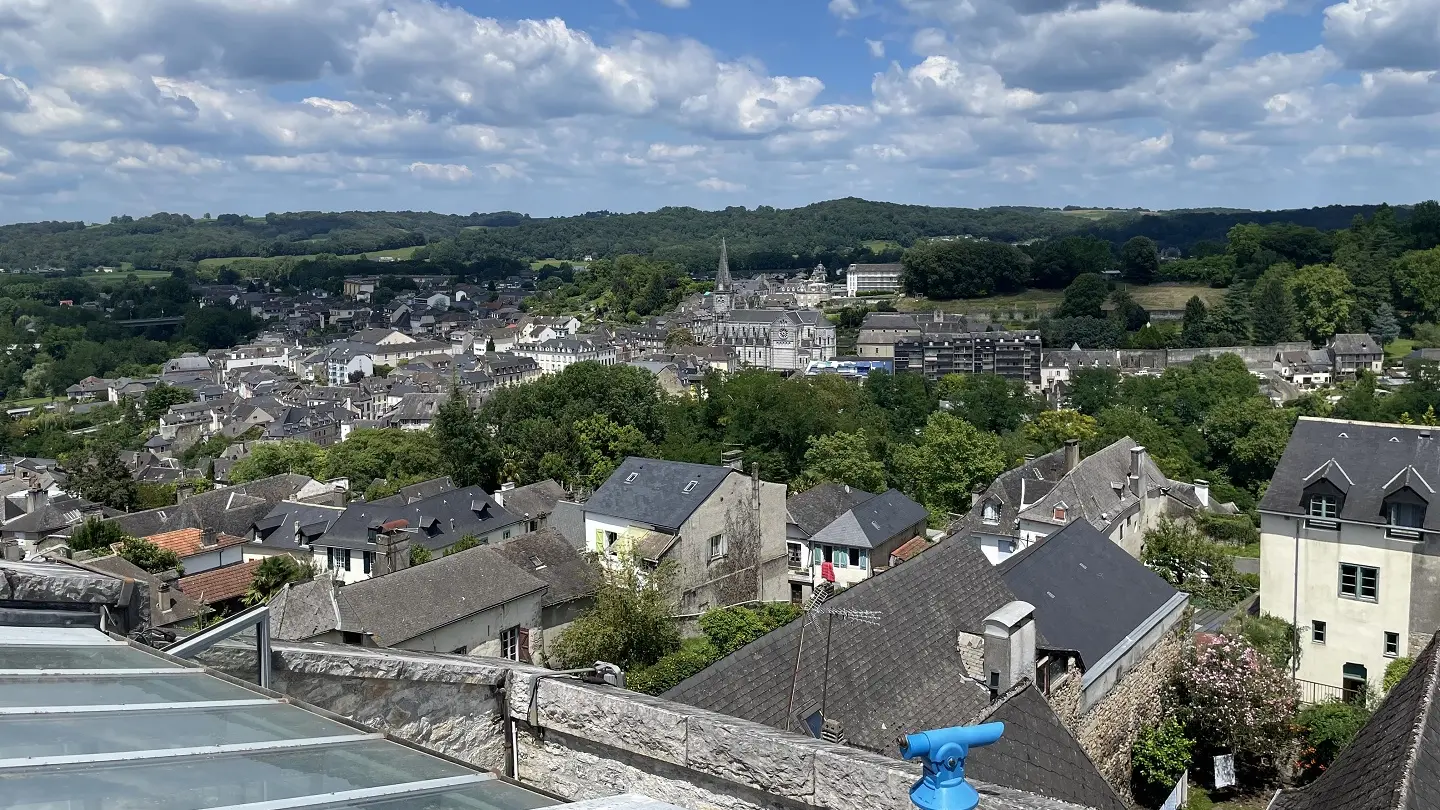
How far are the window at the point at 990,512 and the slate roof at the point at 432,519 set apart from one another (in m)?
15.8

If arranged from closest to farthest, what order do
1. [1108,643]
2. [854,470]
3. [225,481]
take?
[1108,643]
[854,470]
[225,481]

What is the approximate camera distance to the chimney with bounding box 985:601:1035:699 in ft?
38.2

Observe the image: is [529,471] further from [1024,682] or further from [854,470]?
[1024,682]

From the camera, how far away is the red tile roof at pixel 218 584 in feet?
90.1

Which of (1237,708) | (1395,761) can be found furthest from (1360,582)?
(1395,761)

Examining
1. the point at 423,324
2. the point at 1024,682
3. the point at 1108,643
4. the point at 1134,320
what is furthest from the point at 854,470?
the point at 423,324

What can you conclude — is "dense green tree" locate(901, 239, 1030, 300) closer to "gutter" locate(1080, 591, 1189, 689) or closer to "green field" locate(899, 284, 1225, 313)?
"green field" locate(899, 284, 1225, 313)

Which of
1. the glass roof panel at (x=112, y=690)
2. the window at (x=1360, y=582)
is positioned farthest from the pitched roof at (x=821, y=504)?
the glass roof panel at (x=112, y=690)

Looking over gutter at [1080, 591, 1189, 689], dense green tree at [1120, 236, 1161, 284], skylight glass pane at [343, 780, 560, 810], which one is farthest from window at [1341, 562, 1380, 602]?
dense green tree at [1120, 236, 1161, 284]

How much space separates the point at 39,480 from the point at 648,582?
45.0 meters

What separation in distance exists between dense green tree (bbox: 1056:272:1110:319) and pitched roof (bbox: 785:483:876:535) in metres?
78.7

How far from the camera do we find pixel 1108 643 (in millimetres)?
14289

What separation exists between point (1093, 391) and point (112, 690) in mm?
63181

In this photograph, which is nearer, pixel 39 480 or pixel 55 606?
pixel 55 606
